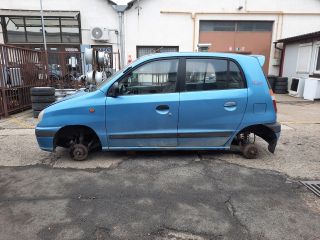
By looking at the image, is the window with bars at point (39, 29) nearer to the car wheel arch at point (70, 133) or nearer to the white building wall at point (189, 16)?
the white building wall at point (189, 16)

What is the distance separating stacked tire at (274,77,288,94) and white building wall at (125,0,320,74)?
3.13m

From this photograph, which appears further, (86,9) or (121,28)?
(121,28)

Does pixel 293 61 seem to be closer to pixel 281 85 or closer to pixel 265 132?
pixel 281 85

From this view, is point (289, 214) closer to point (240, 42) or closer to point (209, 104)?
point (209, 104)

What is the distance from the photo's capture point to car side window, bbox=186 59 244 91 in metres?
4.34

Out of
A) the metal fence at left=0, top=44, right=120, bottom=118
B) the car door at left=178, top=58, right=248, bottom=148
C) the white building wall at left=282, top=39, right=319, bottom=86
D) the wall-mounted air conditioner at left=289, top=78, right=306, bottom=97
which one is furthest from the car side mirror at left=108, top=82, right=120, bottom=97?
the white building wall at left=282, top=39, right=319, bottom=86

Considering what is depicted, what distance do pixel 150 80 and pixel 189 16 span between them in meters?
11.9

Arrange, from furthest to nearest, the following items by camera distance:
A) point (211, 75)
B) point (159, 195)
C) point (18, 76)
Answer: point (18, 76), point (211, 75), point (159, 195)

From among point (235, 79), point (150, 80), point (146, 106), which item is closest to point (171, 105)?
point (146, 106)

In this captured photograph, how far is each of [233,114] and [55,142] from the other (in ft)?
9.92

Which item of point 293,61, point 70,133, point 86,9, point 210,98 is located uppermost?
point 86,9

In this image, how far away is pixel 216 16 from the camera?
1496 cm

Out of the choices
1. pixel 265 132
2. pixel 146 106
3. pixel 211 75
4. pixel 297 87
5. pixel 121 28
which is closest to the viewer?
pixel 146 106

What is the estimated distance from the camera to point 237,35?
1528 centimetres
